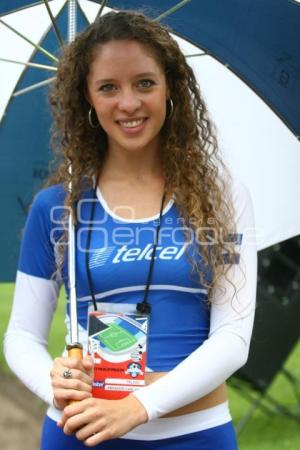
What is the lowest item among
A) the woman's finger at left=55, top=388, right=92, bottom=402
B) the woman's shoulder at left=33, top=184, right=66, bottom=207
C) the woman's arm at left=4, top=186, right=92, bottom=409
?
the woman's finger at left=55, top=388, right=92, bottom=402

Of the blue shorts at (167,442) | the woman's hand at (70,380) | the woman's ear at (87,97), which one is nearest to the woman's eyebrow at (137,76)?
the woman's ear at (87,97)

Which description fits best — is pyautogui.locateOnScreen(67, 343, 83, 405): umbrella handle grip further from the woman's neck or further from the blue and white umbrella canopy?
the blue and white umbrella canopy

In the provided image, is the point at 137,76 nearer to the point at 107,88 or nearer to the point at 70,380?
the point at 107,88

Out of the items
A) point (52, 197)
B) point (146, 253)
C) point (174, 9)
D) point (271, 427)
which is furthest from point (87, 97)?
point (271, 427)

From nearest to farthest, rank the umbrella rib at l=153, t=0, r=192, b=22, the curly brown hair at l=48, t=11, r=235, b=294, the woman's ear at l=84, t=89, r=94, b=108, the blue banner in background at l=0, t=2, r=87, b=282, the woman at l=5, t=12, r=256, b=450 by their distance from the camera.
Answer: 1. the woman at l=5, t=12, r=256, b=450
2. the curly brown hair at l=48, t=11, r=235, b=294
3. the woman's ear at l=84, t=89, r=94, b=108
4. the umbrella rib at l=153, t=0, r=192, b=22
5. the blue banner in background at l=0, t=2, r=87, b=282

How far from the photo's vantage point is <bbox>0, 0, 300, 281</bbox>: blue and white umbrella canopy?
10.1 ft

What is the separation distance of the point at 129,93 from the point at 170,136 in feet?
0.65

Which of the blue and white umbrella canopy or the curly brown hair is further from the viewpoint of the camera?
the blue and white umbrella canopy

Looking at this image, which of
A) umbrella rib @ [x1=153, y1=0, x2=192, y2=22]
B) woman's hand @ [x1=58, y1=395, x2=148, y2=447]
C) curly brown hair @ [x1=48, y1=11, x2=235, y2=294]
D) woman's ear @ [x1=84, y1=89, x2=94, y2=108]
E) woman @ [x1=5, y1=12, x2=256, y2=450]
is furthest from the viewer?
umbrella rib @ [x1=153, y1=0, x2=192, y2=22]

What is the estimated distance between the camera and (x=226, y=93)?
3.29 meters

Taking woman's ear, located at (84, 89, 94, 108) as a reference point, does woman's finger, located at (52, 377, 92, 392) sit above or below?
below

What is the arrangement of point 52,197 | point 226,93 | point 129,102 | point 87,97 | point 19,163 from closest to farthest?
point 129,102, point 52,197, point 87,97, point 226,93, point 19,163

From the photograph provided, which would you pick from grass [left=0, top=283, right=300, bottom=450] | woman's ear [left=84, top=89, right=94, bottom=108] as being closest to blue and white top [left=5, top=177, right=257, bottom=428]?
woman's ear [left=84, top=89, right=94, bottom=108]

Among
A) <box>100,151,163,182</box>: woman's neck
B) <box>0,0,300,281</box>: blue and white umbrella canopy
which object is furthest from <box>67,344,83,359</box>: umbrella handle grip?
<box>0,0,300,281</box>: blue and white umbrella canopy
